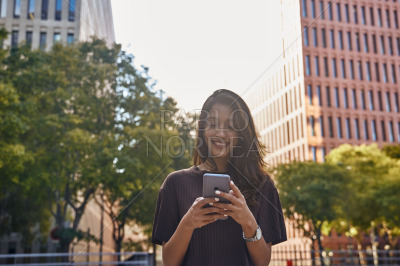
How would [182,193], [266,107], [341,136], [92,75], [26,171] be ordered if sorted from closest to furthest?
[182,193], [26,171], [92,75], [266,107], [341,136]

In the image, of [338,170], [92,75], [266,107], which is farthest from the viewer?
[266,107]

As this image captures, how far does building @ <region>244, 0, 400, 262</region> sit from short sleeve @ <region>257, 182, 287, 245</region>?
48.3 meters

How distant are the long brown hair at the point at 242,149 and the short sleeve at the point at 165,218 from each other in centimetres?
30

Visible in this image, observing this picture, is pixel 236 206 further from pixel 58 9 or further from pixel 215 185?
pixel 58 9

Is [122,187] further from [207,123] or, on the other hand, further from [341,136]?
[341,136]

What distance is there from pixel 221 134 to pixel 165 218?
526mm

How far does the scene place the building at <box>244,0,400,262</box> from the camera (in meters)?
53.3

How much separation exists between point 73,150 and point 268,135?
41.6 metres

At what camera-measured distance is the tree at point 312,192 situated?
83.2ft

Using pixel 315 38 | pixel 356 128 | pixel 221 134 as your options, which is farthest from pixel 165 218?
pixel 356 128

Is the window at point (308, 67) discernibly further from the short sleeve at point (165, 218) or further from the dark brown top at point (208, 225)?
the short sleeve at point (165, 218)

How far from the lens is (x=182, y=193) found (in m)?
2.33

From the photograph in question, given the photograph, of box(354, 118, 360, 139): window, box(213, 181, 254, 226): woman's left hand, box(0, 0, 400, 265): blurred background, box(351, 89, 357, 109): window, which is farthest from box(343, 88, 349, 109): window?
box(213, 181, 254, 226): woman's left hand

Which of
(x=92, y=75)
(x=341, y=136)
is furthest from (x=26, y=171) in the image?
(x=341, y=136)
